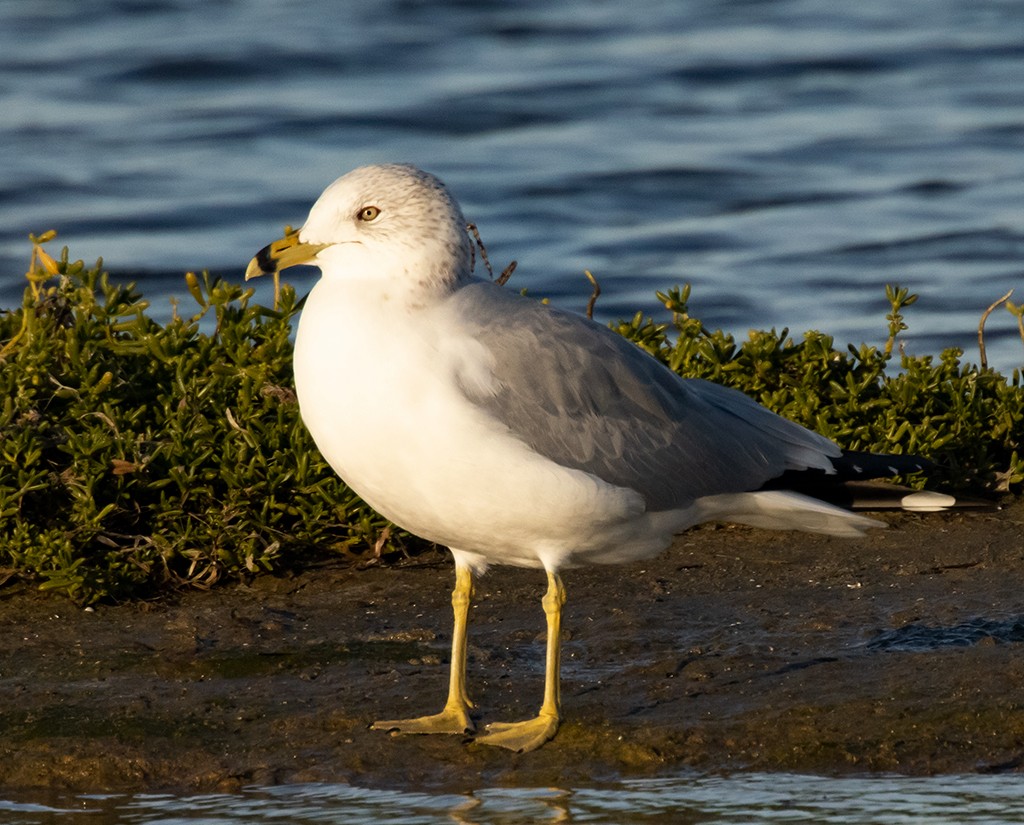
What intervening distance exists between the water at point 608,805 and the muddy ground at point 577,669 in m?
0.08

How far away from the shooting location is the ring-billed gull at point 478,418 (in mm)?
5059

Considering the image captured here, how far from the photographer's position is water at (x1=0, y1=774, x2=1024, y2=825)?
464cm

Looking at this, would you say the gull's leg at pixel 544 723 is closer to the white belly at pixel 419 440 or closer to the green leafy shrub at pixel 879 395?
the white belly at pixel 419 440

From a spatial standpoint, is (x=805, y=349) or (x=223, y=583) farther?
(x=805, y=349)

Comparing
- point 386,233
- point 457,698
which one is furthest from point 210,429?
point 457,698

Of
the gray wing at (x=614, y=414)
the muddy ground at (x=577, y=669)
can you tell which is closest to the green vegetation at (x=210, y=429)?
the muddy ground at (x=577, y=669)

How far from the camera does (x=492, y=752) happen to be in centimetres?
511

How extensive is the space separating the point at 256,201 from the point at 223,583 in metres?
8.94

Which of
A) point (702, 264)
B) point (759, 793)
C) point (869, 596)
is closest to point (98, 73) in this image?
point (702, 264)

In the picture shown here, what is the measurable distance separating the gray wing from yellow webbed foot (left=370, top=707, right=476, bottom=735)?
2.45ft

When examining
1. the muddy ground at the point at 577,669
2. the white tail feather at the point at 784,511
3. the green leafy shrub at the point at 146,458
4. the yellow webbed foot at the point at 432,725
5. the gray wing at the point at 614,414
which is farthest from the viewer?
the green leafy shrub at the point at 146,458

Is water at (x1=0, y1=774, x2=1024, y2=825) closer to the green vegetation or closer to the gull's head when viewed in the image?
the gull's head

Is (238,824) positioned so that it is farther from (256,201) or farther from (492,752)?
(256,201)

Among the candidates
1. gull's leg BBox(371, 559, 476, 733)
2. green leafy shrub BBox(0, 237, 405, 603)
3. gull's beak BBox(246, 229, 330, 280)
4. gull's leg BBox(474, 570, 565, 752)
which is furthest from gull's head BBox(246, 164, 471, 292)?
green leafy shrub BBox(0, 237, 405, 603)
